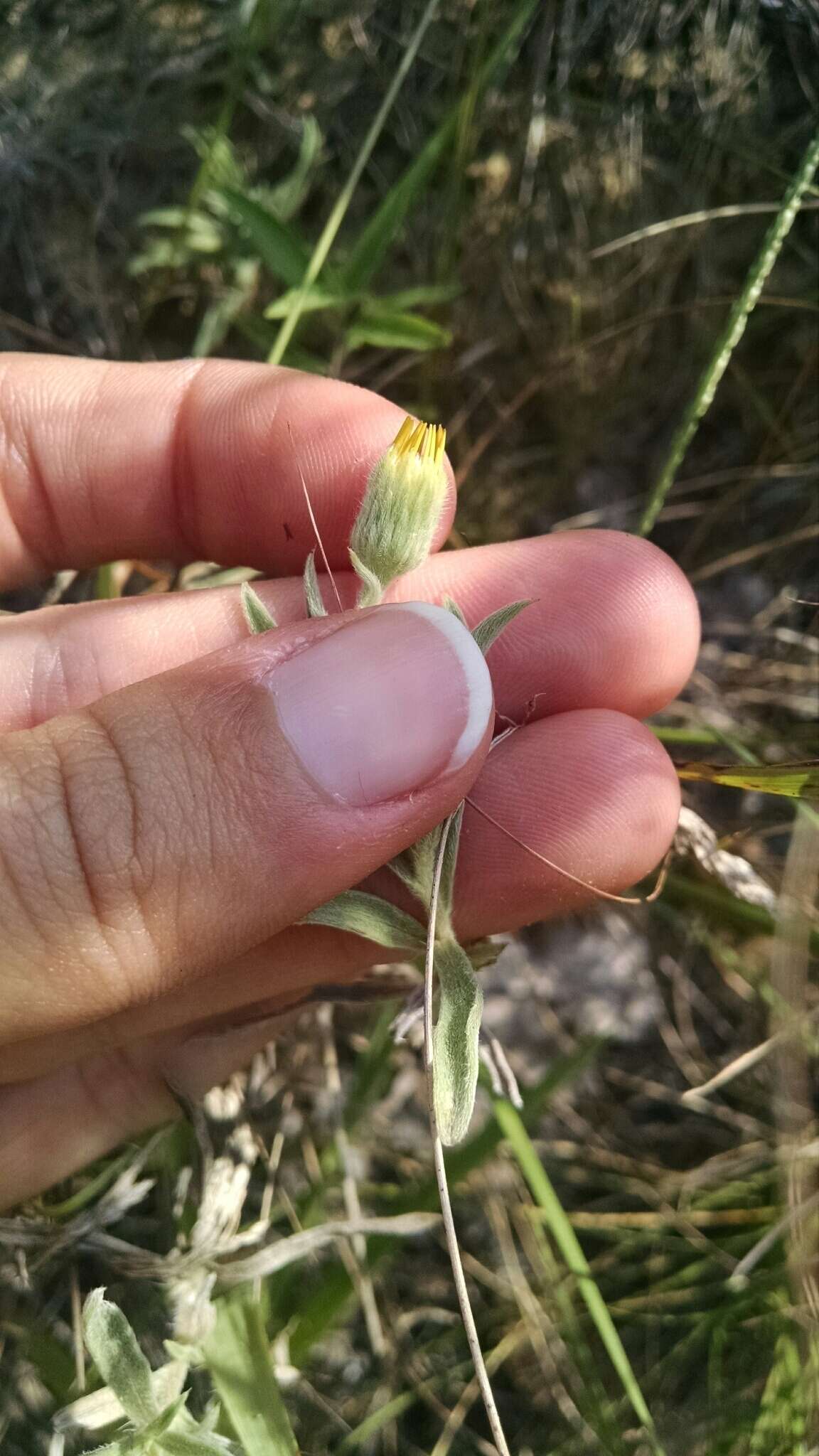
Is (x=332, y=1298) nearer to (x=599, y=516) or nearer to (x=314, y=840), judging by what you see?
(x=314, y=840)

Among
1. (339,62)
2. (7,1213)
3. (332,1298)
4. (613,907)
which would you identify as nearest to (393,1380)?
(332,1298)

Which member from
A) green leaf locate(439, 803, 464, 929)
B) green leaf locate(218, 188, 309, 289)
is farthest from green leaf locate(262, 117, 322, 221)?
green leaf locate(439, 803, 464, 929)

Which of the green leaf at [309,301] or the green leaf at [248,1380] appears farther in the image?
the green leaf at [309,301]

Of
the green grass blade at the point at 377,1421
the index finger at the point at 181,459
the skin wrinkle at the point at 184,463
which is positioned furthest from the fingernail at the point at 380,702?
the green grass blade at the point at 377,1421

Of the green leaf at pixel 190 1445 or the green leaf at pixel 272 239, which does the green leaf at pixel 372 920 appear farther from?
the green leaf at pixel 272 239

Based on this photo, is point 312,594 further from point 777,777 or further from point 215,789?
point 777,777

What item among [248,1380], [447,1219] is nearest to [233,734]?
[447,1219]
